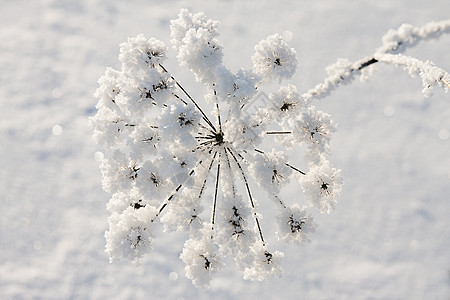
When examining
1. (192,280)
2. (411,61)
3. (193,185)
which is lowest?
(411,61)

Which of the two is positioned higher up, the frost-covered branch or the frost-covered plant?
the frost-covered plant

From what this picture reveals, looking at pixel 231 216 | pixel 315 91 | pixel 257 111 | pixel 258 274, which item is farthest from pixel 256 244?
pixel 315 91

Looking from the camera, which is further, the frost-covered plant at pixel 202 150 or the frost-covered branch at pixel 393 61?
the frost-covered plant at pixel 202 150

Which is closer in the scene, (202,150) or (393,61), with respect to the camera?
(393,61)

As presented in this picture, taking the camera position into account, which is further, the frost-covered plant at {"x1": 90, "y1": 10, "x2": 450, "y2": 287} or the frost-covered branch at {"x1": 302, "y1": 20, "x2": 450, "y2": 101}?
the frost-covered plant at {"x1": 90, "y1": 10, "x2": 450, "y2": 287}

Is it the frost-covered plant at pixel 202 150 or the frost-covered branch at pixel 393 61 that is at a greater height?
the frost-covered plant at pixel 202 150

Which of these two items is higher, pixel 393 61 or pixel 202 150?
pixel 202 150

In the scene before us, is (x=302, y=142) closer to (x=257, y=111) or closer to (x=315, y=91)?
(x=257, y=111)

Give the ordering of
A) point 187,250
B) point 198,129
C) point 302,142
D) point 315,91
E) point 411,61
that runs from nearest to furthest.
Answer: point 411,61
point 315,91
point 198,129
point 302,142
point 187,250
